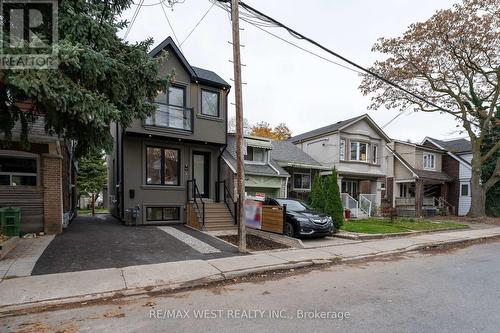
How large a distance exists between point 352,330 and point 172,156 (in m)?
12.6

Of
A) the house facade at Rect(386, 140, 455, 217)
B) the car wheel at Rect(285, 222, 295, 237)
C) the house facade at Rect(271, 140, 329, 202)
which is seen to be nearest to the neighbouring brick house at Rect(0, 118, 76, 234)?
the car wheel at Rect(285, 222, 295, 237)

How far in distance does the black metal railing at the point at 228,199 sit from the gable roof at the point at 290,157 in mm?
4909

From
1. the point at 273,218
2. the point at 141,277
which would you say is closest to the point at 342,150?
the point at 273,218

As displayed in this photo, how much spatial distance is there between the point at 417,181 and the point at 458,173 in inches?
259

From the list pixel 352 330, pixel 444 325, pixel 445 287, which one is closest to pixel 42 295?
pixel 352 330

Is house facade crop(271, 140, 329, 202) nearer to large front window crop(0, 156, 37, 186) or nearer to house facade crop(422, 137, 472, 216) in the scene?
large front window crop(0, 156, 37, 186)

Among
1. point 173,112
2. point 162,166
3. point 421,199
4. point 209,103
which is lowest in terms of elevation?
point 421,199

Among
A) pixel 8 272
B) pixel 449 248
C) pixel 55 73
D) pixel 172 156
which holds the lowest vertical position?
pixel 449 248

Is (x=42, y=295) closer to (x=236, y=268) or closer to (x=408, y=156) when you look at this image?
(x=236, y=268)

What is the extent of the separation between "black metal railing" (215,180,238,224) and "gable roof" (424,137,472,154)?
24200 millimetres

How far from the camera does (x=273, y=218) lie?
12.1m

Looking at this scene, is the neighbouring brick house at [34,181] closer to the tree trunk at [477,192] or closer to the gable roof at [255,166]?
the gable roof at [255,166]

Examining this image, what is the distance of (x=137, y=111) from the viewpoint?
727 centimetres

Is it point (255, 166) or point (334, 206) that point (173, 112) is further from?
point (334, 206)
